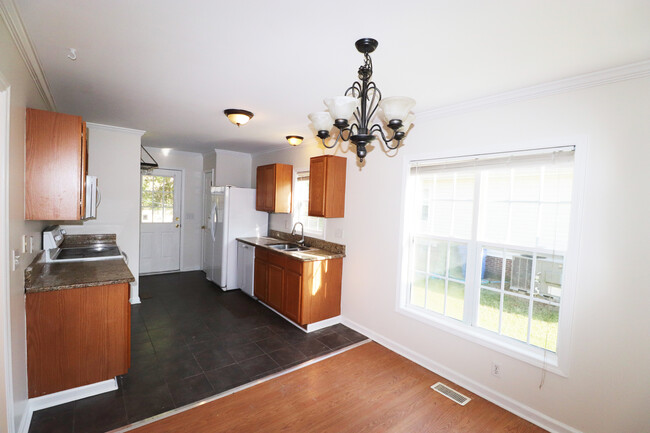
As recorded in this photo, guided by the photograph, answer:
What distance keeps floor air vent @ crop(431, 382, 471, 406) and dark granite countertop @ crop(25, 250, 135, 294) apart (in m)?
2.67

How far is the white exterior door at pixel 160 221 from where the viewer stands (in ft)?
18.6

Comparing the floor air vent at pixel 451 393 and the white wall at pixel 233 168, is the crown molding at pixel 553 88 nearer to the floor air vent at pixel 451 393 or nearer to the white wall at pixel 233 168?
the floor air vent at pixel 451 393

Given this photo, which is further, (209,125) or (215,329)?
(209,125)

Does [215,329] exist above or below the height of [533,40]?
below

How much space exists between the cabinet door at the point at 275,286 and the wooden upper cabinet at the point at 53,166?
2237mm

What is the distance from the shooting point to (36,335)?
2.11 meters

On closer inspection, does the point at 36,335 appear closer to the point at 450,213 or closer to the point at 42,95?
the point at 42,95

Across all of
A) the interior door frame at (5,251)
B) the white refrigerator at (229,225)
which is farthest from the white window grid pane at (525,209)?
the white refrigerator at (229,225)

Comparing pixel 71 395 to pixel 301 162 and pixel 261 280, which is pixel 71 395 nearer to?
pixel 261 280

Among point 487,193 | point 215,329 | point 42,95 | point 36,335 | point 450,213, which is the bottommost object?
point 215,329

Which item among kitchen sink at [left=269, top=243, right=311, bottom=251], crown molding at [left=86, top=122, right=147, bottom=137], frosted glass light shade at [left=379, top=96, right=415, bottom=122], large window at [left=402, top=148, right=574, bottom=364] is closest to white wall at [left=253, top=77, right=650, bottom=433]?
large window at [left=402, top=148, right=574, bottom=364]

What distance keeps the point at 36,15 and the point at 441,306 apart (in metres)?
3.51

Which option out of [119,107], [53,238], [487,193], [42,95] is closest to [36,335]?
[53,238]

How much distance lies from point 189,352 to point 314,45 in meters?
2.96
